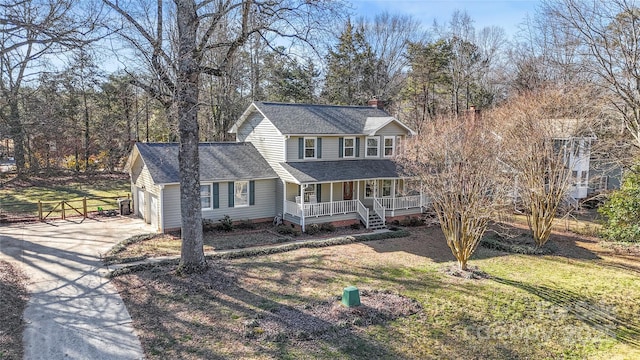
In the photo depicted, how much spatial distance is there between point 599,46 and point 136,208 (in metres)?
23.2

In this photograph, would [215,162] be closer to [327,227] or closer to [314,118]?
[314,118]

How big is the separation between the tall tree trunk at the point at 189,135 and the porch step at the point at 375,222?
10.1 m

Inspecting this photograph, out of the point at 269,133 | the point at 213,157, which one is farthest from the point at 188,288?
the point at 269,133

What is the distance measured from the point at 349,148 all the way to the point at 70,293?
14.9m

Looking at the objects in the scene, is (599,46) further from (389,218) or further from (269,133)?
(269,133)

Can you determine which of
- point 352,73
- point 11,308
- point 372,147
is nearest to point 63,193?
point 11,308

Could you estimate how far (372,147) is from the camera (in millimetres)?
22938

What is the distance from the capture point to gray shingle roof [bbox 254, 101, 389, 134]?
20.8 m

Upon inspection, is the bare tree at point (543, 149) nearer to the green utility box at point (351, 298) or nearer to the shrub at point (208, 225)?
the green utility box at point (351, 298)

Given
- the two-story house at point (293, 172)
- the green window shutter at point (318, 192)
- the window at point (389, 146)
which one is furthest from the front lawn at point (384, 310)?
the window at point (389, 146)

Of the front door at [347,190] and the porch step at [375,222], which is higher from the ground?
the front door at [347,190]

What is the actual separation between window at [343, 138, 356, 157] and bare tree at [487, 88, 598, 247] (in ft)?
24.7

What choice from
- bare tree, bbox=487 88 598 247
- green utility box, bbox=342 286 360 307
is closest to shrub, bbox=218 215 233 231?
green utility box, bbox=342 286 360 307

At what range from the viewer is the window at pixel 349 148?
72.9ft
